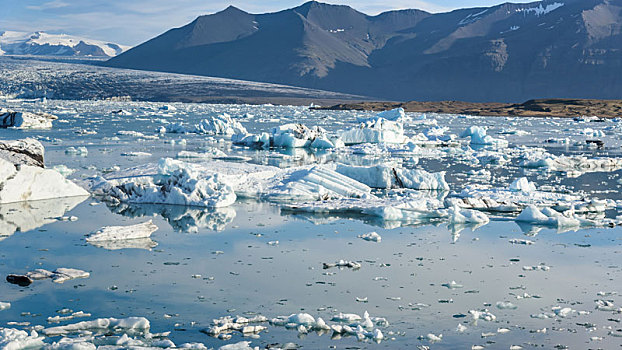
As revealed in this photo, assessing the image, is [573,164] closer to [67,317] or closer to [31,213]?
[31,213]

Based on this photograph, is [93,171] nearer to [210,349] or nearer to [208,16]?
[210,349]

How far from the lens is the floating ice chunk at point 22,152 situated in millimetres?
9484

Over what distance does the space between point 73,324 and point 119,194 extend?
5.20m

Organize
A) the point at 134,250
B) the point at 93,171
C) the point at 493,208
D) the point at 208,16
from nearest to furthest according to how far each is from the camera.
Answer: the point at 134,250, the point at 493,208, the point at 93,171, the point at 208,16

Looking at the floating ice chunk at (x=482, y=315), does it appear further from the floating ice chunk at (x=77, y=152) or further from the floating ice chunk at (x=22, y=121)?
the floating ice chunk at (x=22, y=121)

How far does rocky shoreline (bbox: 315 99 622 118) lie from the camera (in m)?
53.5

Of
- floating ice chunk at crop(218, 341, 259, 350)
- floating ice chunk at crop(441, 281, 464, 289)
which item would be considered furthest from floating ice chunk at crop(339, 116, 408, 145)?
floating ice chunk at crop(218, 341, 259, 350)

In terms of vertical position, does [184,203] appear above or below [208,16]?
below

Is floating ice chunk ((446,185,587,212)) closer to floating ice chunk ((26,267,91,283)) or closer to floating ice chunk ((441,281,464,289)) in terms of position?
floating ice chunk ((441,281,464,289))

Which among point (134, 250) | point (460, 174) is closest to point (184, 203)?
point (134, 250)

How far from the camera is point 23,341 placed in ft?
12.2

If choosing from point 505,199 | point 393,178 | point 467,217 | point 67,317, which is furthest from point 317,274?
point 393,178

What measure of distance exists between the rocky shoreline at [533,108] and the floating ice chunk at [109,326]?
52.4m

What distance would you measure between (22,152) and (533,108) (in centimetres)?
5434
